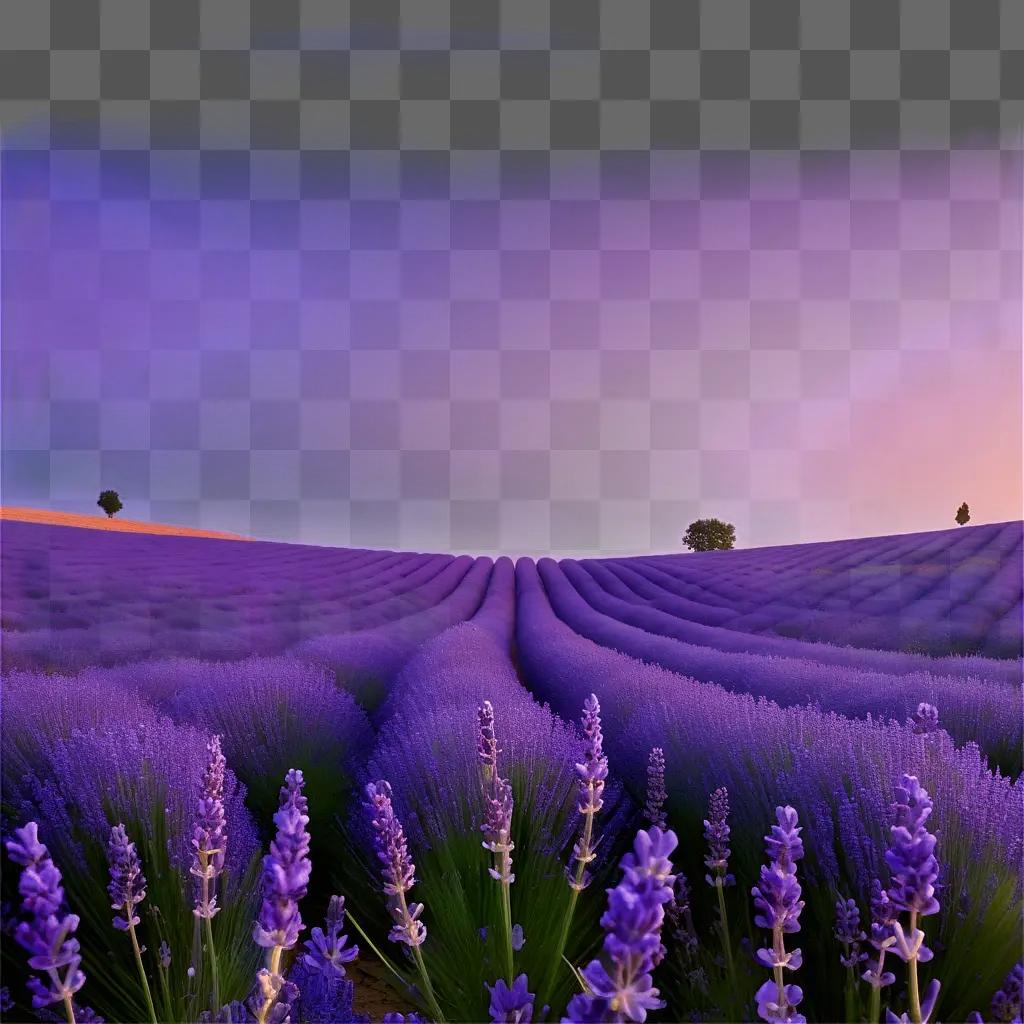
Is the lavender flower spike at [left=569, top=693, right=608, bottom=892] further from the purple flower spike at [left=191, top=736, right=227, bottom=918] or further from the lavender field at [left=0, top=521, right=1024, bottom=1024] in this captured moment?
the purple flower spike at [left=191, top=736, right=227, bottom=918]

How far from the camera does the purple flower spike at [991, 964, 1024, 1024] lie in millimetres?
1089

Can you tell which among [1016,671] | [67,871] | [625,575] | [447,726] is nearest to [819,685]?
[1016,671]

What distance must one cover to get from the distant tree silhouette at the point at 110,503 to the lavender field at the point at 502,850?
3370cm

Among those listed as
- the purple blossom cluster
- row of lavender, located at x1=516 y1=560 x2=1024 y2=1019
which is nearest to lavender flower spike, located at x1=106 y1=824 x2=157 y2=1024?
the purple blossom cluster

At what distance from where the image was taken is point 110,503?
102ft

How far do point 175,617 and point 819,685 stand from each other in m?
5.85

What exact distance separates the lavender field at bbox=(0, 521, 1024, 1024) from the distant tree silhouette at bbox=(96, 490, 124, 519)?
3370 centimetres

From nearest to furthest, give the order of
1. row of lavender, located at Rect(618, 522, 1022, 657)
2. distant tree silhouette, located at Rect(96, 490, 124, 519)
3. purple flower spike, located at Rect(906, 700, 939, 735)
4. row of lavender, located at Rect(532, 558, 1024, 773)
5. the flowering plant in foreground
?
the flowering plant in foreground, purple flower spike, located at Rect(906, 700, 939, 735), row of lavender, located at Rect(532, 558, 1024, 773), row of lavender, located at Rect(618, 522, 1022, 657), distant tree silhouette, located at Rect(96, 490, 124, 519)

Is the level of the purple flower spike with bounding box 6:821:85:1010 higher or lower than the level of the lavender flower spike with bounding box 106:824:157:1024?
higher

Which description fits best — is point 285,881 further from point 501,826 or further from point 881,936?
point 881,936

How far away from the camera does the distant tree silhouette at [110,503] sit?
3077 centimetres

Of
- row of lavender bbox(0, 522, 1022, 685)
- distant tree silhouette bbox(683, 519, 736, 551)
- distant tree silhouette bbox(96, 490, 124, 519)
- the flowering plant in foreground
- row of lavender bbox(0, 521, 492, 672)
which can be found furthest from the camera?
distant tree silhouette bbox(683, 519, 736, 551)

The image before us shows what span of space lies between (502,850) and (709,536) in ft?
134

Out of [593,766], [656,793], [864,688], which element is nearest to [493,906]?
[656,793]
